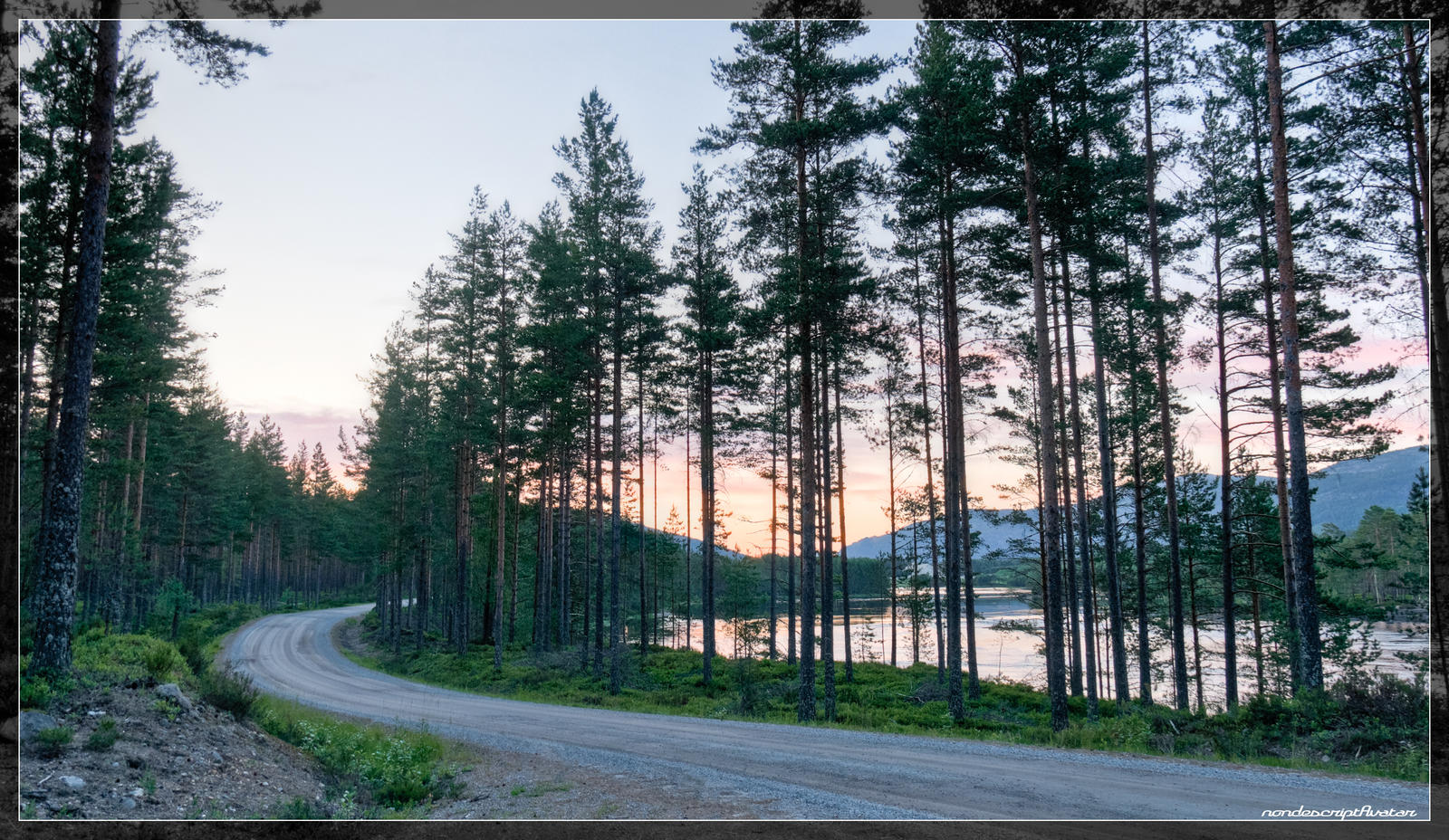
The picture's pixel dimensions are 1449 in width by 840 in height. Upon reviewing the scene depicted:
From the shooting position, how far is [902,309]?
2345 centimetres

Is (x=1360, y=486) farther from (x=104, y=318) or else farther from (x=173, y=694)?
(x=104, y=318)

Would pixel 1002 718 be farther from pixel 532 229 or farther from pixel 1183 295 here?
pixel 532 229

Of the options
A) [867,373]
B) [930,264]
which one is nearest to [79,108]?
[930,264]

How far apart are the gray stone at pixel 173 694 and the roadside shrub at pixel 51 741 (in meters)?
2.62

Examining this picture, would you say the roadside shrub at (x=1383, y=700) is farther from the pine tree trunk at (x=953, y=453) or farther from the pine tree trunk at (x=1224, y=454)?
the pine tree trunk at (x=1224, y=454)

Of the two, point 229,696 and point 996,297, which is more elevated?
point 996,297

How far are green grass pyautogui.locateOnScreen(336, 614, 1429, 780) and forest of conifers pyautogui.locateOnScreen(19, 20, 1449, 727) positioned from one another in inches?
39.3

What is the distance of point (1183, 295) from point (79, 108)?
2268 cm

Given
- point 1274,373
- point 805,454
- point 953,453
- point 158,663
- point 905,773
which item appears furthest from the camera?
point 953,453

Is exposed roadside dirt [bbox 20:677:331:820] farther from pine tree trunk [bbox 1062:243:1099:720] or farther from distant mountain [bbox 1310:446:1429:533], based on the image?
pine tree trunk [bbox 1062:243:1099:720]

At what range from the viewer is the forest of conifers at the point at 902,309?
981 cm

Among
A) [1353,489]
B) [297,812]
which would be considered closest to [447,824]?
[297,812]

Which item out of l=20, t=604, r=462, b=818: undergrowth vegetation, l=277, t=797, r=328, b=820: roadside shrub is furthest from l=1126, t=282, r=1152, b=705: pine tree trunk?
l=277, t=797, r=328, b=820: roadside shrub

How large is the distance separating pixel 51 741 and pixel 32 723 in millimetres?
515
